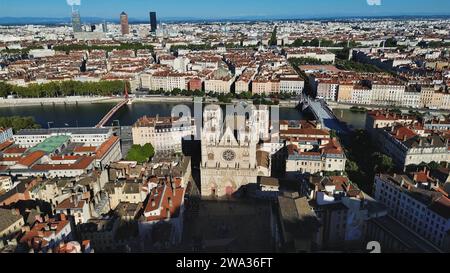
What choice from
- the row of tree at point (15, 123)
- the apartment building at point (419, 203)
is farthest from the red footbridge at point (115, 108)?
the apartment building at point (419, 203)

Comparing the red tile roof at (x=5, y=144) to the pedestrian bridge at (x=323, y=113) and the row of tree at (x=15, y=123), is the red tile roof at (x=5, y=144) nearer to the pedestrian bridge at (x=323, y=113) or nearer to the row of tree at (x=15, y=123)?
the row of tree at (x=15, y=123)

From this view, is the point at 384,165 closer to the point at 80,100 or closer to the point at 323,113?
the point at 323,113

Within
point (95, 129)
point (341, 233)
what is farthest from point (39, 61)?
point (341, 233)

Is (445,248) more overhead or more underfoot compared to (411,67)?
more underfoot

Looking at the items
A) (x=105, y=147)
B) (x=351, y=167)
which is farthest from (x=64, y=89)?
(x=351, y=167)

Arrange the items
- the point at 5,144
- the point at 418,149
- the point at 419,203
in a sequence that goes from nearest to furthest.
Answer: the point at 419,203, the point at 418,149, the point at 5,144
